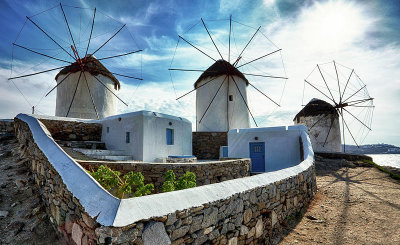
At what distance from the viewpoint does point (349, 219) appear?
4777 mm

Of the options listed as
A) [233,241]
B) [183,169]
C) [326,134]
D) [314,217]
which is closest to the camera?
[233,241]

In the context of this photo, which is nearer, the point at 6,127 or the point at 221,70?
the point at 6,127

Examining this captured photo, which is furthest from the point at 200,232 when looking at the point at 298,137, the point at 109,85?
the point at 109,85

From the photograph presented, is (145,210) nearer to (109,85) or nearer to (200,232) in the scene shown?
(200,232)

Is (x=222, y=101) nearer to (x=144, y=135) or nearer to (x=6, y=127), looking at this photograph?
(x=144, y=135)

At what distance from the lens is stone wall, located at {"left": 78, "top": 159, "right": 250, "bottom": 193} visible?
20.3 ft

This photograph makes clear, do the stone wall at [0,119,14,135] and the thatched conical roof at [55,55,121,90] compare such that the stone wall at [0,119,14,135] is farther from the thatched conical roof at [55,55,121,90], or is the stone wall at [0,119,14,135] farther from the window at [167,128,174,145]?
the window at [167,128,174,145]

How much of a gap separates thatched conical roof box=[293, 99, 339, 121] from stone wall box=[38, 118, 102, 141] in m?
19.8

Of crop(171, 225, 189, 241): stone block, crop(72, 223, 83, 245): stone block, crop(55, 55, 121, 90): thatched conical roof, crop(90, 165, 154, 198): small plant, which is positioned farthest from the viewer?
crop(55, 55, 121, 90): thatched conical roof

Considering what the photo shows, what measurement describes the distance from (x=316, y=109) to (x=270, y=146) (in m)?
12.6

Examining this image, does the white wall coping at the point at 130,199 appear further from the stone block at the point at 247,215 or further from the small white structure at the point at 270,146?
the small white structure at the point at 270,146

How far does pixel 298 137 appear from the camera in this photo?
36.7ft

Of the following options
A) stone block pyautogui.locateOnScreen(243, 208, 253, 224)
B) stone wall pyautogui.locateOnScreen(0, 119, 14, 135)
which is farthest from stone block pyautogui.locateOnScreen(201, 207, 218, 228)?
stone wall pyautogui.locateOnScreen(0, 119, 14, 135)

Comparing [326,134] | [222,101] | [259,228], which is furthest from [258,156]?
[326,134]
